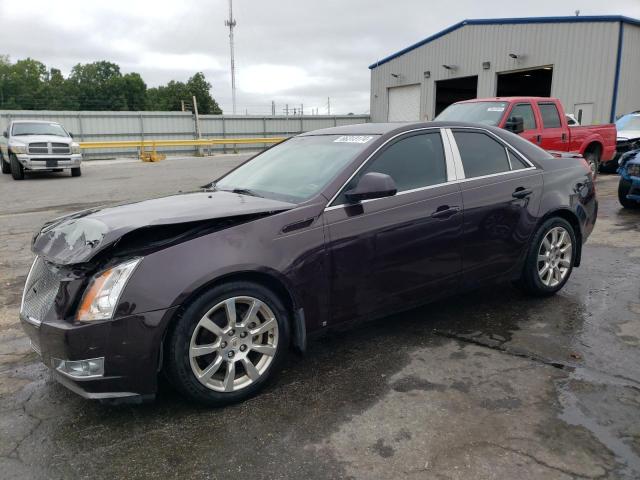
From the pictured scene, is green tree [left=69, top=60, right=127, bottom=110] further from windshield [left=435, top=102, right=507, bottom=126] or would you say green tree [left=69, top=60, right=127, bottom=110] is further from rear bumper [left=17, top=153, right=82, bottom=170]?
windshield [left=435, top=102, right=507, bottom=126]

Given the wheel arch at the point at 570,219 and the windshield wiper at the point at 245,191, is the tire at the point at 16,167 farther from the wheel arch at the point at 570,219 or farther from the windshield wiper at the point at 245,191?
the wheel arch at the point at 570,219

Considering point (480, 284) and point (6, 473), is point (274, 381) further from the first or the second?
point (480, 284)

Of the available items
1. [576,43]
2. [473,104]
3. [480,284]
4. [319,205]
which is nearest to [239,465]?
[319,205]

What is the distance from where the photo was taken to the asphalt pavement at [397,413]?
2486 mm

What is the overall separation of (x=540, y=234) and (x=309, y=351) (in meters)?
2.24

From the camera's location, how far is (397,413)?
2908 mm

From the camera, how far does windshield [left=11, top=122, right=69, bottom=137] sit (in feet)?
55.2

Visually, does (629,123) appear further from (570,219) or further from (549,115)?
(570,219)

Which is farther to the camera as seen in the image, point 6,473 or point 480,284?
point 480,284

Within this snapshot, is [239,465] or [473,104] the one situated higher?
[473,104]

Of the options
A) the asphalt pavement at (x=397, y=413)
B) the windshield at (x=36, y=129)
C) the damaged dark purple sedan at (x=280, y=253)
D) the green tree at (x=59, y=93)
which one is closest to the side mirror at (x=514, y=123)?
the damaged dark purple sedan at (x=280, y=253)

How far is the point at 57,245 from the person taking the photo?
117 inches

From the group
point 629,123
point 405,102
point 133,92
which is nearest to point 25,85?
point 133,92

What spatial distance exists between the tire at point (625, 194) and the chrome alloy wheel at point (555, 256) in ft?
16.5
